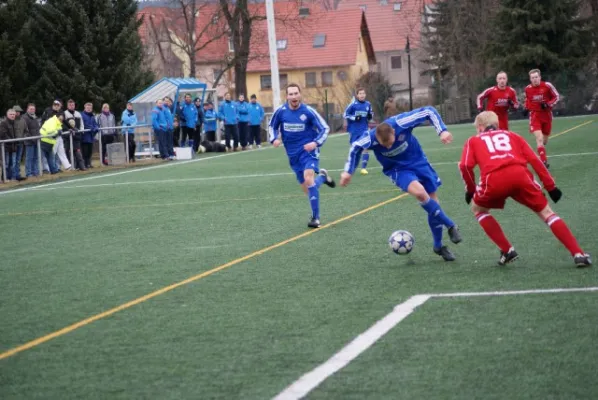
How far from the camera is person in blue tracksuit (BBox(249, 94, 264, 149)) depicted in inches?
1583

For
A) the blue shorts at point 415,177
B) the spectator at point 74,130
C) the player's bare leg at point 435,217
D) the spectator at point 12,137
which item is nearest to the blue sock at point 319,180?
the blue shorts at point 415,177

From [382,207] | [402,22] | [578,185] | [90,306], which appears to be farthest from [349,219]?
[402,22]

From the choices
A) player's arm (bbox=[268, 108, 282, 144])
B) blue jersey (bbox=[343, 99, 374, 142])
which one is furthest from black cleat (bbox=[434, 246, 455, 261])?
blue jersey (bbox=[343, 99, 374, 142])

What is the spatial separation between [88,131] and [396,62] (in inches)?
2807

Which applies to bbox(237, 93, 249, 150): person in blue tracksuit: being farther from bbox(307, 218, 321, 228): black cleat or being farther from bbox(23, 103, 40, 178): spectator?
bbox(307, 218, 321, 228): black cleat

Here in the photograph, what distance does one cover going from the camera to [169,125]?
111 feet

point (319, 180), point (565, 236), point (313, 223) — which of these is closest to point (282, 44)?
point (319, 180)

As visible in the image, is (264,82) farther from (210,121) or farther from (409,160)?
(409,160)

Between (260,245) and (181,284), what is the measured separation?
2614 mm

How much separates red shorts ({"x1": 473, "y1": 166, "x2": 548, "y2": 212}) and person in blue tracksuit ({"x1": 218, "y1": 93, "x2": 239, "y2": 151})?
29244mm

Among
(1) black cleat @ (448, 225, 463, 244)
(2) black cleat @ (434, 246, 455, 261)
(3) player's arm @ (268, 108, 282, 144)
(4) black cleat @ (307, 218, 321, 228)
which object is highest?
(3) player's arm @ (268, 108, 282, 144)

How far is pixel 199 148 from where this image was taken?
38.2 metres

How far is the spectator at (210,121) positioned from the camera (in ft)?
124

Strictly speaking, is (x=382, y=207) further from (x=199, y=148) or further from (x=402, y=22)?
(x=402, y=22)
